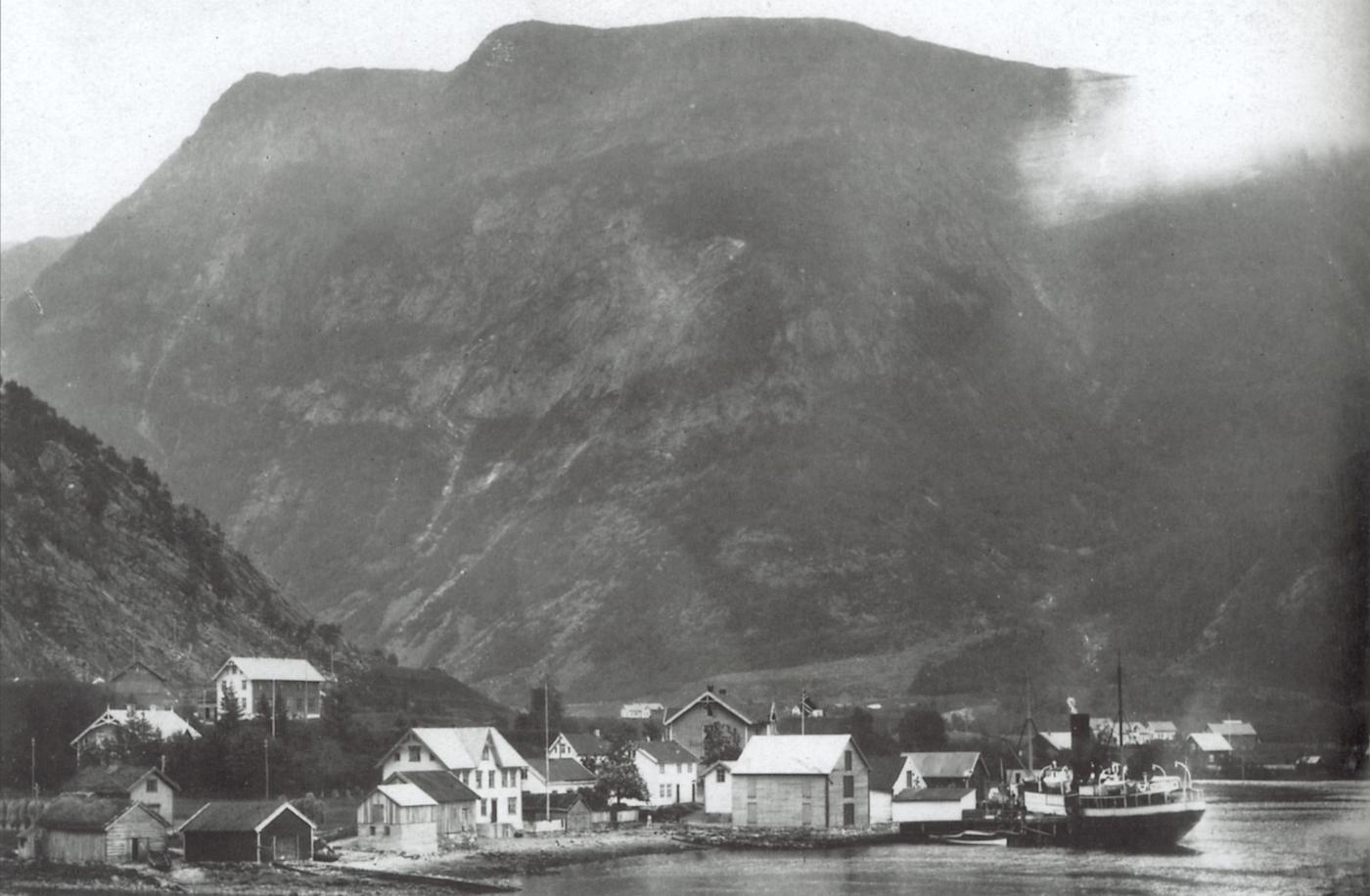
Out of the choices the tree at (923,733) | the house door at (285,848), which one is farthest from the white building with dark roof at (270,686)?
the tree at (923,733)

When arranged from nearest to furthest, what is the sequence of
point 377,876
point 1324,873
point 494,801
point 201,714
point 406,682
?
point 377,876 < point 1324,873 < point 494,801 < point 201,714 < point 406,682

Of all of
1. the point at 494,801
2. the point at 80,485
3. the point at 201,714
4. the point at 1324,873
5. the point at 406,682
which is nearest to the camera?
the point at 1324,873

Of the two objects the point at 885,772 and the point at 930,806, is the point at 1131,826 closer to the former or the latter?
the point at 930,806

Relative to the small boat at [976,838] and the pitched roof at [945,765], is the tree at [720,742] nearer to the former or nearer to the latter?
the pitched roof at [945,765]

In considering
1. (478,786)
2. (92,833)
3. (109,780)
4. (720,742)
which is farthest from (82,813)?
(720,742)

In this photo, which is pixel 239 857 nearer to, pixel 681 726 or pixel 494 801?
pixel 494 801

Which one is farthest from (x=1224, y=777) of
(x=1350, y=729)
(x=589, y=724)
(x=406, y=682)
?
(x=406, y=682)

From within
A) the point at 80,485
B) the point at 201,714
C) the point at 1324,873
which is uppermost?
the point at 80,485

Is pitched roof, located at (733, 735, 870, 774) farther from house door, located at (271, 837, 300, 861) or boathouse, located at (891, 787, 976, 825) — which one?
house door, located at (271, 837, 300, 861)
